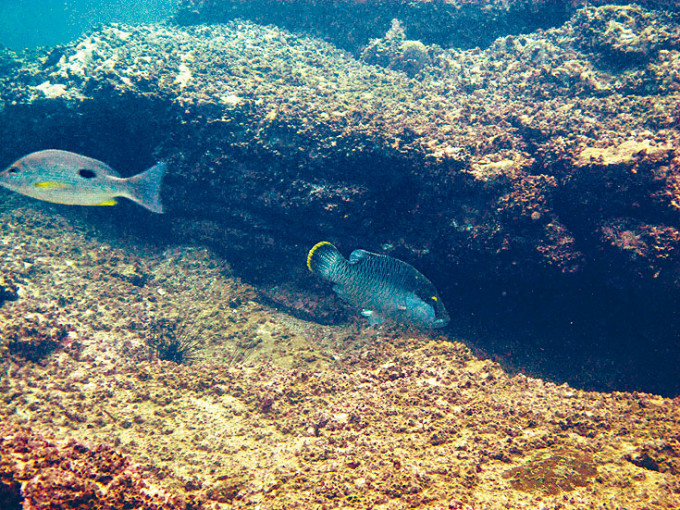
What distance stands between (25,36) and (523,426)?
172 feet

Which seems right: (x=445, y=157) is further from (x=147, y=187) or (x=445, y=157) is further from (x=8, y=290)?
(x=8, y=290)

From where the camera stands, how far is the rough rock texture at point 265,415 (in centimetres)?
196

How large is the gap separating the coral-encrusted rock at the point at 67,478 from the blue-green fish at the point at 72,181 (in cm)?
228

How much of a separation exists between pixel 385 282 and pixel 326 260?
617 millimetres

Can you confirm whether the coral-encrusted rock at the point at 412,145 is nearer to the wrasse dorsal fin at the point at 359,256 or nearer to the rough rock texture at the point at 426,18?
the rough rock texture at the point at 426,18

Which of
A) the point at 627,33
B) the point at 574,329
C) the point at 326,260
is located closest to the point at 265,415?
the point at 326,260

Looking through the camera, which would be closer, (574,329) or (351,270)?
(351,270)

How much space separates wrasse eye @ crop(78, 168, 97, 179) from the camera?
351 centimetres

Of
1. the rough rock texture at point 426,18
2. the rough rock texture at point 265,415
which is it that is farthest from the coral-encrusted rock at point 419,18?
Answer: the rough rock texture at point 265,415

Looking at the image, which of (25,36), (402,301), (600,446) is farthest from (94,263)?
(25,36)

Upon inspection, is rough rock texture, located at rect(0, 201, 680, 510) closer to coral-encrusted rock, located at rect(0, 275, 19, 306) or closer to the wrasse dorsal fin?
coral-encrusted rock, located at rect(0, 275, 19, 306)

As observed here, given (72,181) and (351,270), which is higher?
(72,181)

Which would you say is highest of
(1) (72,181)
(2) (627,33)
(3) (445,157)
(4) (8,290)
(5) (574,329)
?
(2) (627,33)

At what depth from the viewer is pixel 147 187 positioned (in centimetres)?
372
